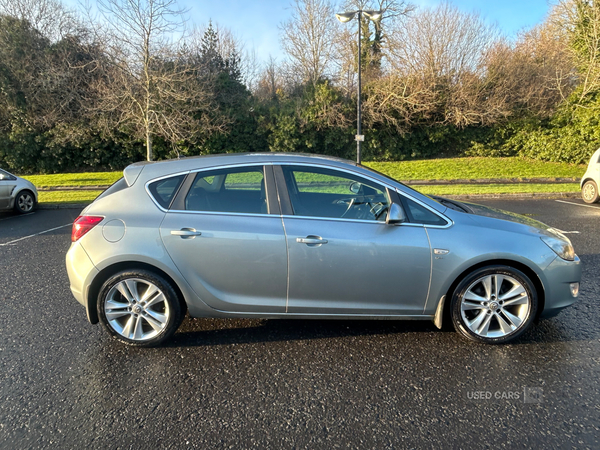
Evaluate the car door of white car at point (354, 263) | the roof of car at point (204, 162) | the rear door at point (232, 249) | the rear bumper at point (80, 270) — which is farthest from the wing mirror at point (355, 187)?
the rear bumper at point (80, 270)

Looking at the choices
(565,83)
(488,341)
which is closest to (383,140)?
(565,83)

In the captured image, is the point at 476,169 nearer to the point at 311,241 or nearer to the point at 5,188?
the point at 311,241

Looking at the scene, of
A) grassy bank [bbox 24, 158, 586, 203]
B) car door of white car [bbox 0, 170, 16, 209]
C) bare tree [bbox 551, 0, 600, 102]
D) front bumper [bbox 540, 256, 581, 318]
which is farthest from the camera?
bare tree [bbox 551, 0, 600, 102]

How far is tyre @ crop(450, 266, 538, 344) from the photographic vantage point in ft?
10.1

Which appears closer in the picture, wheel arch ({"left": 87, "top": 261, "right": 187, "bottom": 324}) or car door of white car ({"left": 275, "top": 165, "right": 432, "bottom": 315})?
car door of white car ({"left": 275, "top": 165, "right": 432, "bottom": 315})

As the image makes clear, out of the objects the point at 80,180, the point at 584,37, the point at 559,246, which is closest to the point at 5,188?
the point at 80,180

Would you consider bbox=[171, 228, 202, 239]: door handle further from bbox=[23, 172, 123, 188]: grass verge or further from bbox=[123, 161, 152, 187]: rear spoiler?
bbox=[23, 172, 123, 188]: grass verge

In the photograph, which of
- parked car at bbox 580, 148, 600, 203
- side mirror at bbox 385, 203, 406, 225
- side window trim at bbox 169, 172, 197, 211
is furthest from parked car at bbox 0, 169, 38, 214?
parked car at bbox 580, 148, 600, 203

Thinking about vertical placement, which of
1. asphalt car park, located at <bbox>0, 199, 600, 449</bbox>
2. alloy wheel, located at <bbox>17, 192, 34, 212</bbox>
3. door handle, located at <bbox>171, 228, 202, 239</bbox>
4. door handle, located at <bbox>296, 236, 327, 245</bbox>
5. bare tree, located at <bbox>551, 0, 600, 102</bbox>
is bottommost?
asphalt car park, located at <bbox>0, 199, 600, 449</bbox>

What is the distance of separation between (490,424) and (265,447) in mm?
1376

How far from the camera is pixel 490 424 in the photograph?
2299mm

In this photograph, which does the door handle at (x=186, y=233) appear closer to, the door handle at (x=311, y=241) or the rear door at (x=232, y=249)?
the rear door at (x=232, y=249)

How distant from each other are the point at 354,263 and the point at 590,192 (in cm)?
1045

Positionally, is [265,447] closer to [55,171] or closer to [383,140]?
[383,140]
